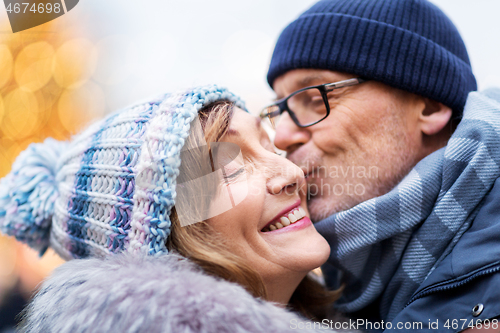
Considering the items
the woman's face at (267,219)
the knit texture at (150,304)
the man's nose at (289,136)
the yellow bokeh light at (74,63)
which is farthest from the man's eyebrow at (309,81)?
the yellow bokeh light at (74,63)

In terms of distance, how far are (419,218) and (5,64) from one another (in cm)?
412

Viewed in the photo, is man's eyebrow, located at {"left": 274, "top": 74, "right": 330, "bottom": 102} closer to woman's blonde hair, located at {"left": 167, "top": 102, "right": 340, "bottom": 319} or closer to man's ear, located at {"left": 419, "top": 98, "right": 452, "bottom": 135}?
man's ear, located at {"left": 419, "top": 98, "right": 452, "bottom": 135}

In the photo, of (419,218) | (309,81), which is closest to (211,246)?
(419,218)

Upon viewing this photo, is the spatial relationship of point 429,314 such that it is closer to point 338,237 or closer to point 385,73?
point 338,237

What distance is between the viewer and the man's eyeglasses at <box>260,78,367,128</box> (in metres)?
1.74

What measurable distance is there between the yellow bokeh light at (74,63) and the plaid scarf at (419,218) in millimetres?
3483

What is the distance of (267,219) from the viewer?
120cm

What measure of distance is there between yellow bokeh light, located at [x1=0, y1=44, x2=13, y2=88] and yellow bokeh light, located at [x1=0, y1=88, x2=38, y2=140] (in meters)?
0.15

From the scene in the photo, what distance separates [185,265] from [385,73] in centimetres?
140

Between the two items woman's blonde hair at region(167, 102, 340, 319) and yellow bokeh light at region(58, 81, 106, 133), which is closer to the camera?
woman's blonde hair at region(167, 102, 340, 319)

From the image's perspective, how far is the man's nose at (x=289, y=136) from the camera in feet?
5.87

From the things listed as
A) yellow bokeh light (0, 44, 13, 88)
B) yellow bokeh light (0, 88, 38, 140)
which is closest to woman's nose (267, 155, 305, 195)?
yellow bokeh light (0, 44, 13, 88)

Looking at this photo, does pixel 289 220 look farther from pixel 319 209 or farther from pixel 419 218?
pixel 419 218

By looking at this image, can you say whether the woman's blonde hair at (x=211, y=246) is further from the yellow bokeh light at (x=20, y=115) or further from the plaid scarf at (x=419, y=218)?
the yellow bokeh light at (x=20, y=115)
